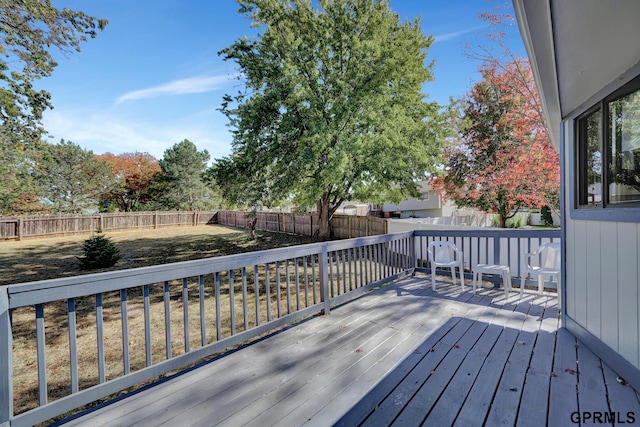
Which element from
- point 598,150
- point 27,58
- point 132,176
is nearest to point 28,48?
point 27,58

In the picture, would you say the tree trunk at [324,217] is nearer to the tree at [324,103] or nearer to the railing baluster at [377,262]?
the tree at [324,103]

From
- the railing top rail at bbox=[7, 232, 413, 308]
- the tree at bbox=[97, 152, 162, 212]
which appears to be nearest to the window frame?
the railing top rail at bbox=[7, 232, 413, 308]

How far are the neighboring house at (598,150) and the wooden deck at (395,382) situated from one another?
1.22 ft

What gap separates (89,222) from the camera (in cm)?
1667

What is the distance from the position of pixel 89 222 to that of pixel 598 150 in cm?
2153

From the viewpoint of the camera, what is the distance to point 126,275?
187cm

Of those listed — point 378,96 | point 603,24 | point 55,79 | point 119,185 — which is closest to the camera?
point 603,24

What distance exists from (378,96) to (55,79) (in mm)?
7981

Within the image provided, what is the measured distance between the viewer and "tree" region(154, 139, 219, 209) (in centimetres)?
2378

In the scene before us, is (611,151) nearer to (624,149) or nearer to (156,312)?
(624,149)

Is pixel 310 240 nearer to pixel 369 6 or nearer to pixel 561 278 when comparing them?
pixel 369 6

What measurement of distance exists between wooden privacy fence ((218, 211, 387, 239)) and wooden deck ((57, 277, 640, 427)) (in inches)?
267

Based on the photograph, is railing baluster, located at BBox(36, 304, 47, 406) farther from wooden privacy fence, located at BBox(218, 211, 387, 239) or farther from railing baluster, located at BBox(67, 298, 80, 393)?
wooden privacy fence, located at BBox(218, 211, 387, 239)

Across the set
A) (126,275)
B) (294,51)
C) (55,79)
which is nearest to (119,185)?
(55,79)
